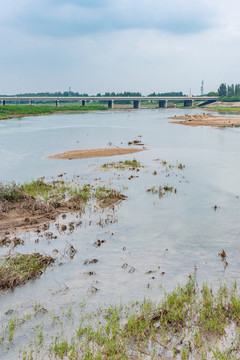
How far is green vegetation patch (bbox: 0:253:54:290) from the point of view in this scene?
10084 millimetres

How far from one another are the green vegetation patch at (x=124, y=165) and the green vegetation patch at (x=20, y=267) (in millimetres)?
16810

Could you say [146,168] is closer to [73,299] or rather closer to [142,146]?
[142,146]

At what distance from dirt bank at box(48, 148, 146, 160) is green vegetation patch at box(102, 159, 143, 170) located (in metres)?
4.78

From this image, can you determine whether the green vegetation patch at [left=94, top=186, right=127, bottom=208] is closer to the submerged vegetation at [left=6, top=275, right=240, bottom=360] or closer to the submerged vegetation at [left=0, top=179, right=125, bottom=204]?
the submerged vegetation at [left=0, top=179, right=125, bottom=204]

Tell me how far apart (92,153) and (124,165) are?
7.53m

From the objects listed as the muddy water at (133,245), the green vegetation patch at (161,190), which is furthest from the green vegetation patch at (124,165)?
the green vegetation patch at (161,190)

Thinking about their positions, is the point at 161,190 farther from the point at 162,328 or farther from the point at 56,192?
the point at 162,328

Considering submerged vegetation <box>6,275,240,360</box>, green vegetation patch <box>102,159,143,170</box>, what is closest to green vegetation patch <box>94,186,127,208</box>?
green vegetation patch <box>102,159,143,170</box>

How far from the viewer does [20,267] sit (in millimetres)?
10875

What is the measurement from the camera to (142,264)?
11.7 meters

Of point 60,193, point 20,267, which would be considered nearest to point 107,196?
point 60,193

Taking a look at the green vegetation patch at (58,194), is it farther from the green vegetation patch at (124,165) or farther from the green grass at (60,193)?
the green vegetation patch at (124,165)

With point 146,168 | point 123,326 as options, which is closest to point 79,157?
point 146,168

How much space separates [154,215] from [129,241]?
3469 millimetres
